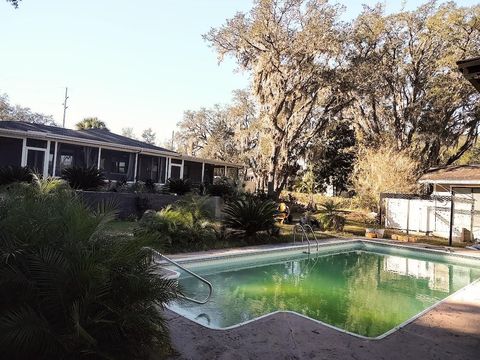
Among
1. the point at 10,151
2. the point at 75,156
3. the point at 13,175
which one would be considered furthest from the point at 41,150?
the point at 13,175

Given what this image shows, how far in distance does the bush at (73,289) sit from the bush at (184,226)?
6.98m

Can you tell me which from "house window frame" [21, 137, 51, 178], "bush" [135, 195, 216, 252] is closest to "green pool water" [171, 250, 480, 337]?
"bush" [135, 195, 216, 252]

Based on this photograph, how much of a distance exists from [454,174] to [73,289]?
18671mm

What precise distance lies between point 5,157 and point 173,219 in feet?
41.5

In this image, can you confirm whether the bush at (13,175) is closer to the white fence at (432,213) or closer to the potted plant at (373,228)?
the potted plant at (373,228)

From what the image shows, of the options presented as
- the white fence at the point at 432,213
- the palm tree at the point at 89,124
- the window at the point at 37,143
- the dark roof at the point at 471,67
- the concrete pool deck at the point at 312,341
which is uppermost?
the palm tree at the point at 89,124

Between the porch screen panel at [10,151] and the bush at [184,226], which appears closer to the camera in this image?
the bush at [184,226]

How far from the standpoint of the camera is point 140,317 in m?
3.66

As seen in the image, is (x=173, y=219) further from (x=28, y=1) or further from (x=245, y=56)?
(x=245, y=56)

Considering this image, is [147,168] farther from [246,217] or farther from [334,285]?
[334,285]

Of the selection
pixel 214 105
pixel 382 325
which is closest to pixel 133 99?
pixel 214 105

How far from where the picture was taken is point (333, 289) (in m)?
9.30

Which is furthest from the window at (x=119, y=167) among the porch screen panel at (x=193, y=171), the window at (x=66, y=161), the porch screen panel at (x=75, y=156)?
the porch screen panel at (x=193, y=171)

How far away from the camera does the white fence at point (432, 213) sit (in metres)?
17.0
